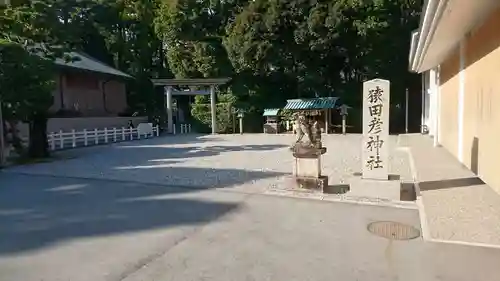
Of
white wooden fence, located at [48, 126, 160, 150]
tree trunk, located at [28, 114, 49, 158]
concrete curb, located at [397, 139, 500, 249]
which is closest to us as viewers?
concrete curb, located at [397, 139, 500, 249]

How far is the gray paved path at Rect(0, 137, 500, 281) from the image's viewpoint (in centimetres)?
362

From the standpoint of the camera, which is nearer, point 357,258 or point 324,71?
point 357,258

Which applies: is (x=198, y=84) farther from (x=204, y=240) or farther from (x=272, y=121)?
(x=204, y=240)

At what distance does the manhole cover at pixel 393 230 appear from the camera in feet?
14.9

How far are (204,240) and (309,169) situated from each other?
9.99 ft

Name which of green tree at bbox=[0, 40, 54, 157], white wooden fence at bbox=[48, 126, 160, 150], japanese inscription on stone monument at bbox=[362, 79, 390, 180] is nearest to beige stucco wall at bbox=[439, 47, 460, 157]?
japanese inscription on stone monument at bbox=[362, 79, 390, 180]

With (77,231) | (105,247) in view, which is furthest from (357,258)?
(77,231)

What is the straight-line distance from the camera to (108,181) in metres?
8.51

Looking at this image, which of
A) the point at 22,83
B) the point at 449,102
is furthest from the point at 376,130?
the point at 22,83

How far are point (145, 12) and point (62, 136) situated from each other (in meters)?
15.9

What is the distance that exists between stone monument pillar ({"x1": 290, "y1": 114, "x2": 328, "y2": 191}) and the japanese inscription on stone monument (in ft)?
2.69

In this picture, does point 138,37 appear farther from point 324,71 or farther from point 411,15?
point 411,15

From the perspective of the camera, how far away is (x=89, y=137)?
738 inches

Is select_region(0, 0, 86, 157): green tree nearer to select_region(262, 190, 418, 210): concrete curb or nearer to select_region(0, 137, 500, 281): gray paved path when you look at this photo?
select_region(0, 137, 500, 281): gray paved path
